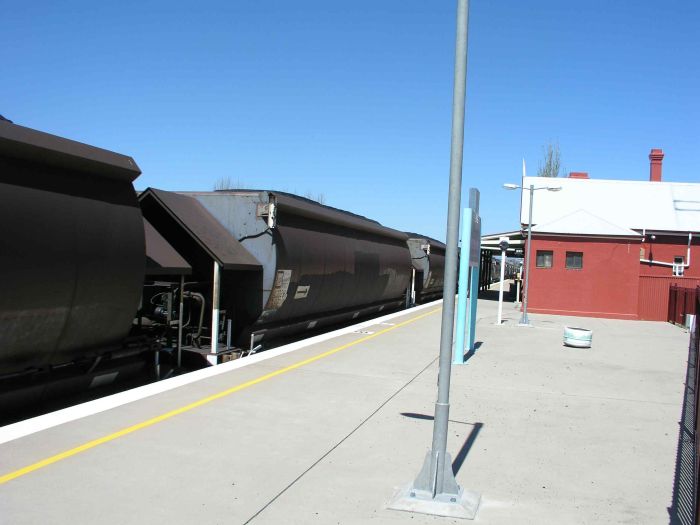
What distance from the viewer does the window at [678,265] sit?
32.2 meters

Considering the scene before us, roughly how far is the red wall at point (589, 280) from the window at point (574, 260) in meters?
0.14

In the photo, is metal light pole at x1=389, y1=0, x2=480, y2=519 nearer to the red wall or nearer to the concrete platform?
the concrete platform

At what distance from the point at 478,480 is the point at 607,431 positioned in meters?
2.57

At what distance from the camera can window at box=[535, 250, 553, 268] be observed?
2570cm

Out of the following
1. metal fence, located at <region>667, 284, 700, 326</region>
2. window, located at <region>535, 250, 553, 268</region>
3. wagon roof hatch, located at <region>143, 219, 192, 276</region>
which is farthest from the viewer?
window, located at <region>535, 250, 553, 268</region>

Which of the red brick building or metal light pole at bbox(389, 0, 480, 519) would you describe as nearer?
metal light pole at bbox(389, 0, 480, 519)

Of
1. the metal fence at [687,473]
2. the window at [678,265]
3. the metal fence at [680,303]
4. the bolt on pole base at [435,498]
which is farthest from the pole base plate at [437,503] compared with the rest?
the window at [678,265]

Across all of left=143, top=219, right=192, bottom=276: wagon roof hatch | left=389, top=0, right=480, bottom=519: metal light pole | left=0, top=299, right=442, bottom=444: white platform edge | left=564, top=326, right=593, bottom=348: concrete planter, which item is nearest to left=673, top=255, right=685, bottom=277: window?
left=564, top=326, right=593, bottom=348: concrete planter

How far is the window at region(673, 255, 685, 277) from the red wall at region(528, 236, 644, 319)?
8632mm

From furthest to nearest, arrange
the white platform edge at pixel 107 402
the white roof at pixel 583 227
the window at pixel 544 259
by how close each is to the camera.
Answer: the window at pixel 544 259 < the white roof at pixel 583 227 < the white platform edge at pixel 107 402

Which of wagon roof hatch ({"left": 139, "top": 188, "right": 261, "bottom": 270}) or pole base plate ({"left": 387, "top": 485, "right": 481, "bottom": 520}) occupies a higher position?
wagon roof hatch ({"left": 139, "top": 188, "right": 261, "bottom": 270})

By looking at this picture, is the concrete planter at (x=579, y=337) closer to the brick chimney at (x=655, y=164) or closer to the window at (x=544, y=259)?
Answer: the window at (x=544, y=259)

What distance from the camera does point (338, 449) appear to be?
5.91 metres

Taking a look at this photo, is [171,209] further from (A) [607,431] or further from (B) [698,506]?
(B) [698,506]
